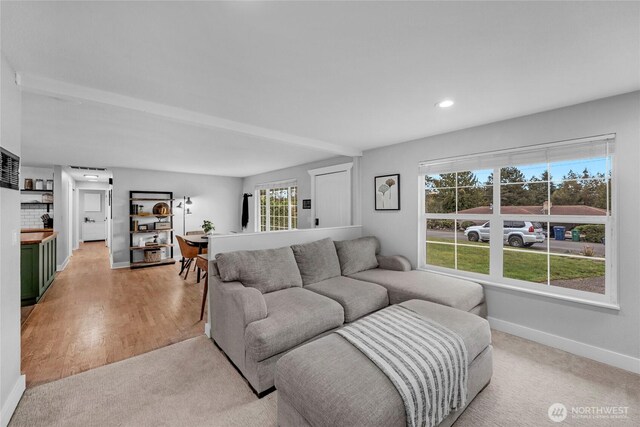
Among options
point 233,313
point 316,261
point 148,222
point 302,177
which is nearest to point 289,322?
point 233,313

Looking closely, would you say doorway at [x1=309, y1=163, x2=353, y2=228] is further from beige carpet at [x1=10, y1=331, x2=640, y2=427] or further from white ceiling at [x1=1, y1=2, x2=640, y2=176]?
beige carpet at [x1=10, y1=331, x2=640, y2=427]

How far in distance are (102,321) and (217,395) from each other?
2239 millimetres

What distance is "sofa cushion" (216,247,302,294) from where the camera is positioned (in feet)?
8.28

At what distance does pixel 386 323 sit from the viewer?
6.19ft

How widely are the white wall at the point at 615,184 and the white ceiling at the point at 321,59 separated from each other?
0.16 metres

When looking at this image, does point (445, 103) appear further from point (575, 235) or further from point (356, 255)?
point (356, 255)

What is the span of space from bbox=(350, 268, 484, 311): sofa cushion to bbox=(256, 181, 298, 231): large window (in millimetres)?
2995

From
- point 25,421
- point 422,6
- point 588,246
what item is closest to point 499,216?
point 588,246

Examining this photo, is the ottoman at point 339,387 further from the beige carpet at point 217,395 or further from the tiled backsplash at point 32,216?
the tiled backsplash at point 32,216

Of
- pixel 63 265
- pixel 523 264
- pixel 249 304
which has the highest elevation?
pixel 523 264

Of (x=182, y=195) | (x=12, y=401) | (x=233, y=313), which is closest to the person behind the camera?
(x=12, y=401)

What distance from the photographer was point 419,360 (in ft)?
4.82

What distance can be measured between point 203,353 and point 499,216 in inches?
136

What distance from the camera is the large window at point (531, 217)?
2.45 meters
